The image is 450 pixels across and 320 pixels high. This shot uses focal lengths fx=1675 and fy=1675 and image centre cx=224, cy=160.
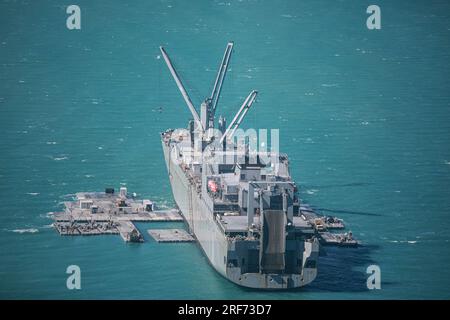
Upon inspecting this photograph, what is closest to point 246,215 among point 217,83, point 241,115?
point 241,115

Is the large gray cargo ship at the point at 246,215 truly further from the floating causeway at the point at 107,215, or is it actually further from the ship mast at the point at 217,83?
the ship mast at the point at 217,83

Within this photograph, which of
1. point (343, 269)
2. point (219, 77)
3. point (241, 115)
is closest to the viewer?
point (343, 269)

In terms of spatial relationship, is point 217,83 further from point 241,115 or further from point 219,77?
point 241,115

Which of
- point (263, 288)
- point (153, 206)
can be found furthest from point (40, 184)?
point (263, 288)

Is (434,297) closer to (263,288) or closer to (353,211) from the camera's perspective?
(263,288)

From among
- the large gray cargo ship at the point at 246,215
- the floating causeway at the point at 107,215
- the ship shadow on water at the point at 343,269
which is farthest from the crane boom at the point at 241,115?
the ship shadow on water at the point at 343,269

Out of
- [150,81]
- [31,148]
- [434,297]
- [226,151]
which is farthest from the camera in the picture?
[150,81]

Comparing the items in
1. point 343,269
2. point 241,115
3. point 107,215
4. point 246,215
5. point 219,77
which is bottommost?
point 343,269

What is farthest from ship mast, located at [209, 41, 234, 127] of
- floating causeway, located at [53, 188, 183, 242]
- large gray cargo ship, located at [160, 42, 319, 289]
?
floating causeway, located at [53, 188, 183, 242]

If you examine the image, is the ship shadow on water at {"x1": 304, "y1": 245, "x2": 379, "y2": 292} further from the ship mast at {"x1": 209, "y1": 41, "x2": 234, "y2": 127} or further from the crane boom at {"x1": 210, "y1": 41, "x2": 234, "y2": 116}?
the crane boom at {"x1": 210, "y1": 41, "x2": 234, "y2": 116}
